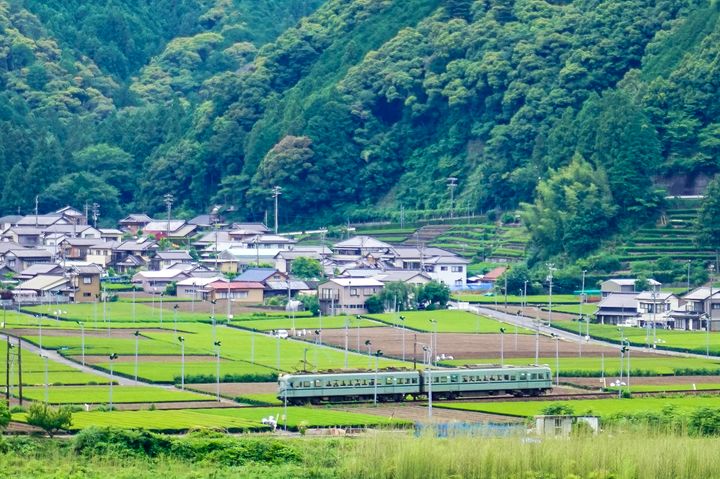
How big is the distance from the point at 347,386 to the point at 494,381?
466cm

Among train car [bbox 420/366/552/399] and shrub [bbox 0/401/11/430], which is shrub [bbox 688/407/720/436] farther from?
shrub [bbox 0/401/11/430]

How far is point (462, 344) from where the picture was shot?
220ft

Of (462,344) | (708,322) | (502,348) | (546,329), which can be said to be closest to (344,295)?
(546,329)

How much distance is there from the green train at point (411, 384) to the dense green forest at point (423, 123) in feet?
114

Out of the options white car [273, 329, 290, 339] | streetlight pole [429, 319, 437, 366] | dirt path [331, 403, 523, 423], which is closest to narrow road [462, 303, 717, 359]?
streetlight pole [429, 319, 437, 366]

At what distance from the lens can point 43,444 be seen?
1647 inches

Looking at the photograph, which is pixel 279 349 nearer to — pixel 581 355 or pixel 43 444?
pixel 581 355

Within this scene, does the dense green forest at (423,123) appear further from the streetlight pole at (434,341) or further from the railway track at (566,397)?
the railway track at (566,397)

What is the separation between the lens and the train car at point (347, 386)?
52.0m

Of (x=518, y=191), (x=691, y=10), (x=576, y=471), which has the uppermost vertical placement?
(x=691, y=10)

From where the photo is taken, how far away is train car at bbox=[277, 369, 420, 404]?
5203cm

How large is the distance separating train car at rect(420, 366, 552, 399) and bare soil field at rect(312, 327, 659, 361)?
6.63 meters

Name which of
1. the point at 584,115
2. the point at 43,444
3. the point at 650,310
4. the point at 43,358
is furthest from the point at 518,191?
the point at 43,444

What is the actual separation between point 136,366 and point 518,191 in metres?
44.0
